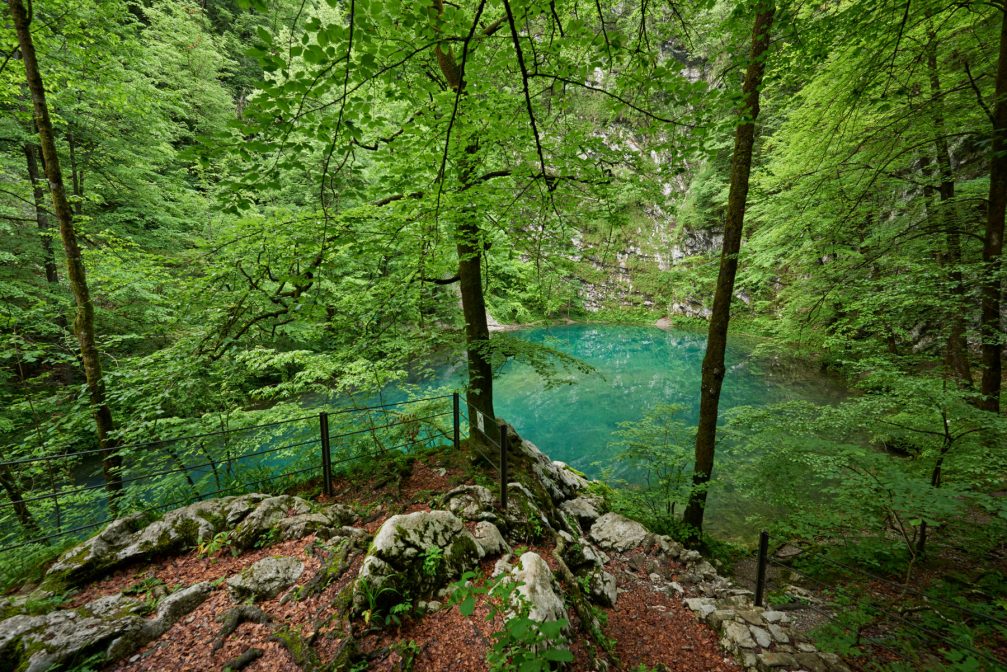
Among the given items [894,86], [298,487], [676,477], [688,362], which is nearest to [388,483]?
[298,487]

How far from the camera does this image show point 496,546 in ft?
11.4

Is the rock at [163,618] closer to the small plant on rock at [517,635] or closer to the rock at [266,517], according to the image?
the rock at [266,517]

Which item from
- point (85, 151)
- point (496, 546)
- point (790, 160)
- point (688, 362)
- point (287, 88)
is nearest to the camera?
point (287, 88)

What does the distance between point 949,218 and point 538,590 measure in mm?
7921

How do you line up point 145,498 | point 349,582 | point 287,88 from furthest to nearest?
point 145,498
point 349,582
point 287,88

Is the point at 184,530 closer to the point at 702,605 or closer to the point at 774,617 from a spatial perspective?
the point at 702,605

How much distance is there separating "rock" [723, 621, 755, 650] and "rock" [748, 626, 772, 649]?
4 cm

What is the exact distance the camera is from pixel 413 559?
2.94 m

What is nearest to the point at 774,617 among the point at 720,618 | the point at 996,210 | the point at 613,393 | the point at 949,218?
the point at 720,618

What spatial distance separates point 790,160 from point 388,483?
897 centimetres

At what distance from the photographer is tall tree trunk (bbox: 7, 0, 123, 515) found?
3514mm

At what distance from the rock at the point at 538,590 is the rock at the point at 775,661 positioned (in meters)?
1.74

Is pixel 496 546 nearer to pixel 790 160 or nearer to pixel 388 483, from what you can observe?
pixel 388 483

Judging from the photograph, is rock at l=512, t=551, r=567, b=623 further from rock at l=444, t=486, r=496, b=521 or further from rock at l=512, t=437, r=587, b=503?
rock at l=512, t=437, r=587, b=503
